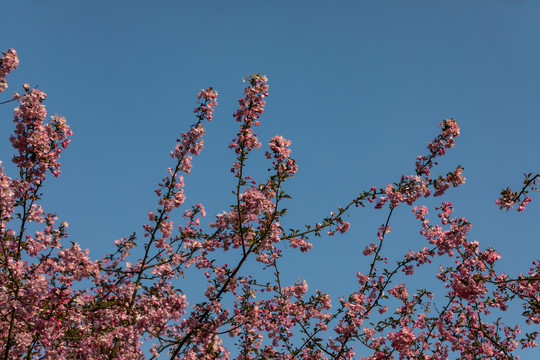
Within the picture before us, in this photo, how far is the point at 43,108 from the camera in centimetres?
691

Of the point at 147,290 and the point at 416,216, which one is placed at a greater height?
the point at 416,216

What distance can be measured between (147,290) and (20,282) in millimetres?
2209

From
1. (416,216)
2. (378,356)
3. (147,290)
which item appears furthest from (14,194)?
(416,216)

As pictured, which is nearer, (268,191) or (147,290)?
(268,191)

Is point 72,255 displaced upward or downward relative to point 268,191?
downward

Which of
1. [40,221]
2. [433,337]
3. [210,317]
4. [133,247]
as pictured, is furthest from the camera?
[433,337]

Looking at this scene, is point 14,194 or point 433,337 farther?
point 433,337

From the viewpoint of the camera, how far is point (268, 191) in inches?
314

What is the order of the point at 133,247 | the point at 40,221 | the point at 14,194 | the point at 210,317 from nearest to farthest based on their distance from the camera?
the point at 14,194
the point at 40,221
the point at 210,317
the point at 133,247

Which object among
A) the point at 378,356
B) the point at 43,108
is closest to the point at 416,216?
the point at 378,356

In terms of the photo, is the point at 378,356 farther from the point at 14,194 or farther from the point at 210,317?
the point at 14,194

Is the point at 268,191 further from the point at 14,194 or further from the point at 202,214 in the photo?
the point at 14,194

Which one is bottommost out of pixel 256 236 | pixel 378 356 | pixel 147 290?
pixel 378 356

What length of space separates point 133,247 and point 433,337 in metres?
7.90
